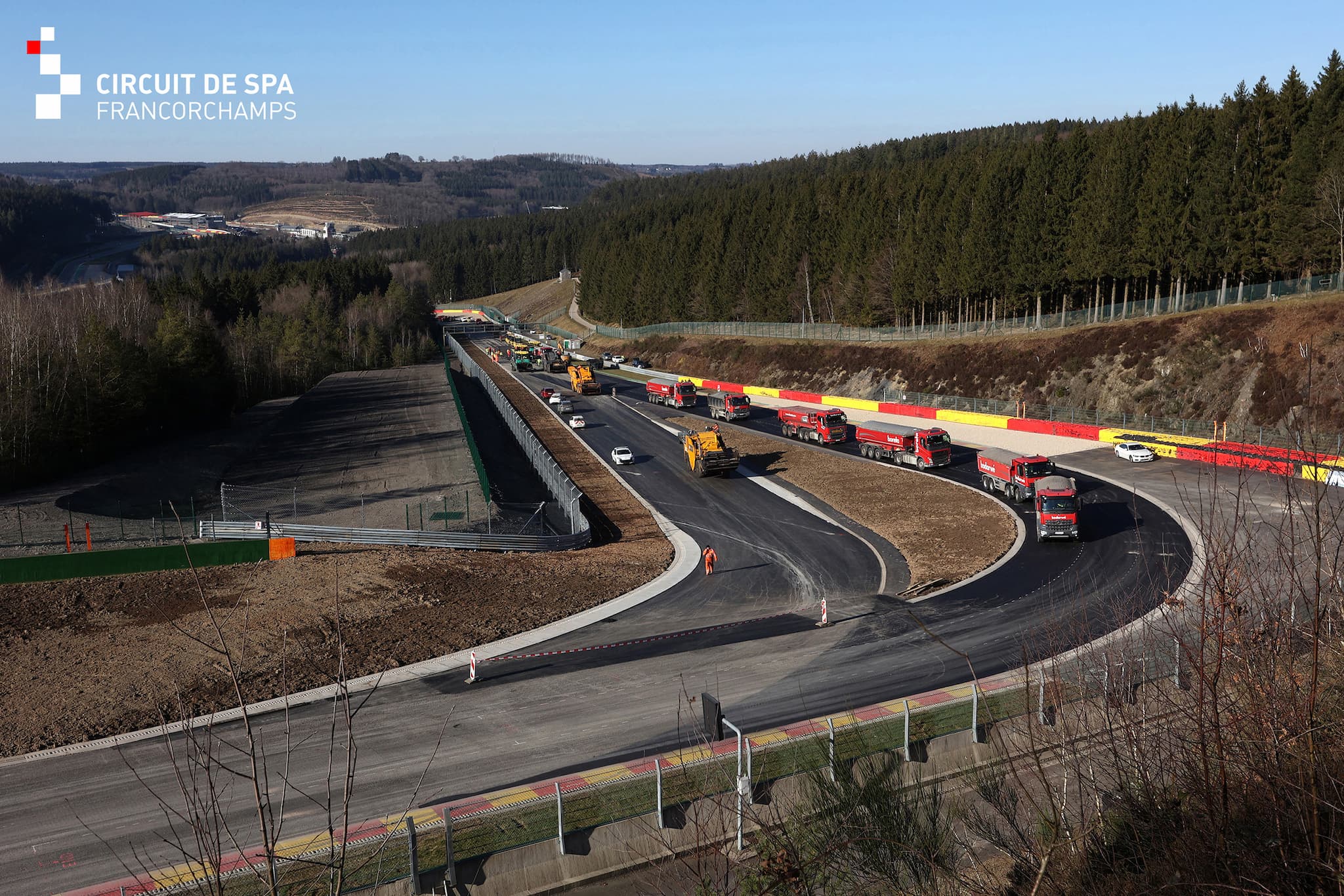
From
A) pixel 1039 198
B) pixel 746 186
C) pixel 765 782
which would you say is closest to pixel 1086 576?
pixel 765 782

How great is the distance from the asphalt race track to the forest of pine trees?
36770 mm

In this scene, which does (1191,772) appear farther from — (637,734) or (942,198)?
(942,198)

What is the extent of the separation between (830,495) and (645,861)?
35123mm

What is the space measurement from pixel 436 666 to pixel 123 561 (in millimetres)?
15474

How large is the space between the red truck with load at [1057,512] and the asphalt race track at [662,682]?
78 centimetres

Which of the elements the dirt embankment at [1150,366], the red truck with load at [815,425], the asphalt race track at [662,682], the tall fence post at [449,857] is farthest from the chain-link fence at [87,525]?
the dirt embankment at [1150,366]

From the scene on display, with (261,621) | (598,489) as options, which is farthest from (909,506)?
(261,621)

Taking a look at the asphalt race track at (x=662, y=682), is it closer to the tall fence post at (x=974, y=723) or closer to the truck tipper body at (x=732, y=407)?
the tall fence post at (x=974, y=723)

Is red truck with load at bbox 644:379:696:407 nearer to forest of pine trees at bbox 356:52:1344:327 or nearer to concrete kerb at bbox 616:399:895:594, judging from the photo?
concrete kerb at bbox 616:399:895:594

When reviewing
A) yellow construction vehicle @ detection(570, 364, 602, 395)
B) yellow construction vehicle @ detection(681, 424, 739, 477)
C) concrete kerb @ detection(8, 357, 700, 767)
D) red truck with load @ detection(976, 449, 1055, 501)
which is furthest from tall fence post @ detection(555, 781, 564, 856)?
yellow construction vehicle @ detection(570, 364, 602, 395)

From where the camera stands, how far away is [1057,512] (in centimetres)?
3816

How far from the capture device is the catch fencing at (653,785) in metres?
14.7

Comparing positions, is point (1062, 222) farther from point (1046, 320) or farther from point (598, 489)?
point (598, 489)

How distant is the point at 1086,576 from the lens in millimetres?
33844
